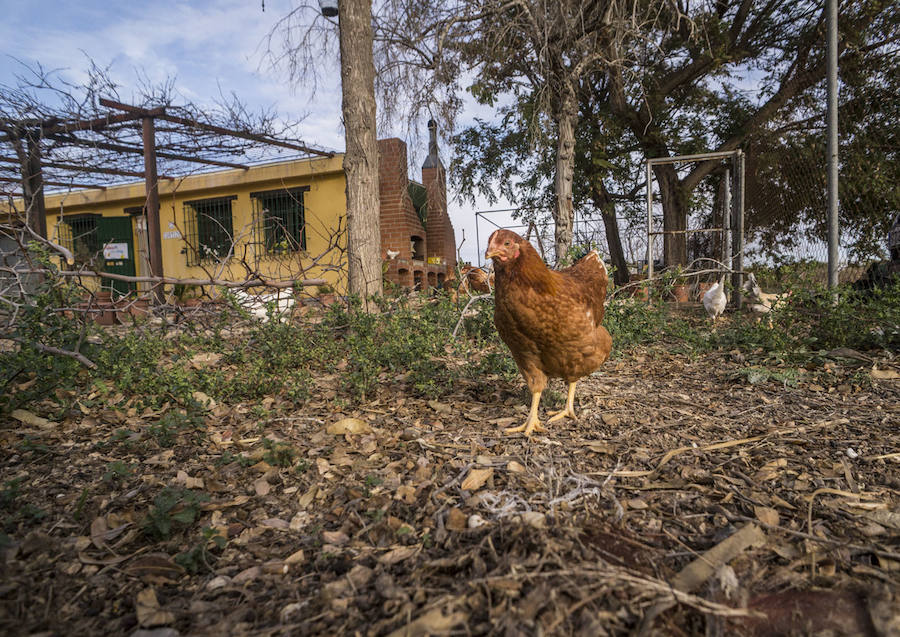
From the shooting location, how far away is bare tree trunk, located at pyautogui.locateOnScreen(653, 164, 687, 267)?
10297 mm

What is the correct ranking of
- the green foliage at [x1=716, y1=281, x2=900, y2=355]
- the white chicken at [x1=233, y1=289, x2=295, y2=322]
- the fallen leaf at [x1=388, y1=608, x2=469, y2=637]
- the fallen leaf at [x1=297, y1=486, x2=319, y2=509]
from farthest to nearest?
the white chicken at [x1=233, y1=289, x2=295, y2=322]
the green foliage at [x1=716, y1=281, x2=900, y2=355]
the fallen leaf at [x1=297, y1=486, x2=319, y2=509]
the fallen leaf at [x1=388, y1=608, x2=469, y2=637]

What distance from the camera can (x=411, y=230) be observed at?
32.5 feet

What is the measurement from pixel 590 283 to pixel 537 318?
2.23ft

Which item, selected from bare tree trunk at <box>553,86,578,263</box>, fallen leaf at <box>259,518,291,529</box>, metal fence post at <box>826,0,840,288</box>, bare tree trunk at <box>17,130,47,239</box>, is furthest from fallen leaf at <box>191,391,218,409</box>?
metal fence post at <box>826,0,840,288</box>

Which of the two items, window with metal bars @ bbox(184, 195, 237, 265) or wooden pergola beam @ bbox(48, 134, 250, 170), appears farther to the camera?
window with metal bars @ bbox(184, 195, 237, 265)

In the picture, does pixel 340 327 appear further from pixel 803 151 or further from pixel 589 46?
pixel 803 151

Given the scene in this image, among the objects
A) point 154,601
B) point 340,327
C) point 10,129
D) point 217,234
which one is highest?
point 10,129

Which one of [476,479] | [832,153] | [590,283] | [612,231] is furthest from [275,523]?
[612,231]

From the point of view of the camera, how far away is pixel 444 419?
2744mm

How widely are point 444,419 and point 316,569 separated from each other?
1430mm

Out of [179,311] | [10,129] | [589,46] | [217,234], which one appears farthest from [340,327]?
[217,234]

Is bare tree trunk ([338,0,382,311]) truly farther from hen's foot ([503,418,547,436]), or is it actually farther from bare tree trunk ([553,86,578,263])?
hen's foot ([503,418,547,436])

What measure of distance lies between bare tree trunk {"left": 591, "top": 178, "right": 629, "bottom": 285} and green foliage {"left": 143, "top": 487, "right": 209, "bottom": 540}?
1133 centimetres

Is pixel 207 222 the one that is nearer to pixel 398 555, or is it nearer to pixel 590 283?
pixel 590 283
